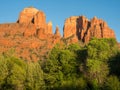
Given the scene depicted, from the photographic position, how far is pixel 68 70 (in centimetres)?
7738

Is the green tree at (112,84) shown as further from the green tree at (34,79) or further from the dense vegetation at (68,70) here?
the green tree at (34,79)

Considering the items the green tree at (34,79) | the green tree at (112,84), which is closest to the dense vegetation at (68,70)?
the green tree at (34,79)

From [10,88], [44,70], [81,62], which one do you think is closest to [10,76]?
[10,88]

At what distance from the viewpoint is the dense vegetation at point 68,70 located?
72812 millimetres

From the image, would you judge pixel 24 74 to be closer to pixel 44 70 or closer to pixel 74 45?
pixel 44 70

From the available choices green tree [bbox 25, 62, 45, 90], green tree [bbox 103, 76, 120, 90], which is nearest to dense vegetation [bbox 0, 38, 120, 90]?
green tree [bbox 25, 62, 45, 90]

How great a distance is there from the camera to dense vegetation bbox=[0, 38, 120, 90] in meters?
72.8

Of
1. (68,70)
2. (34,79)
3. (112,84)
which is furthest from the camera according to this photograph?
(68,70)

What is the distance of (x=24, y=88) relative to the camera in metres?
74.0

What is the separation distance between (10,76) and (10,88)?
2.51m

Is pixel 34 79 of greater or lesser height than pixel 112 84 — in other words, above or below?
above

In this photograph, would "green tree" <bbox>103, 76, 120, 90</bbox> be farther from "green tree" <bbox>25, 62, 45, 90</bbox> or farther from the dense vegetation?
"green tree" <bbox>25, 62, 45, 90</bbox>

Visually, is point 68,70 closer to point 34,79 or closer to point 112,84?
point 34,79

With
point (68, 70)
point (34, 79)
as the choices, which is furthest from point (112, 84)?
point (34, 79)
